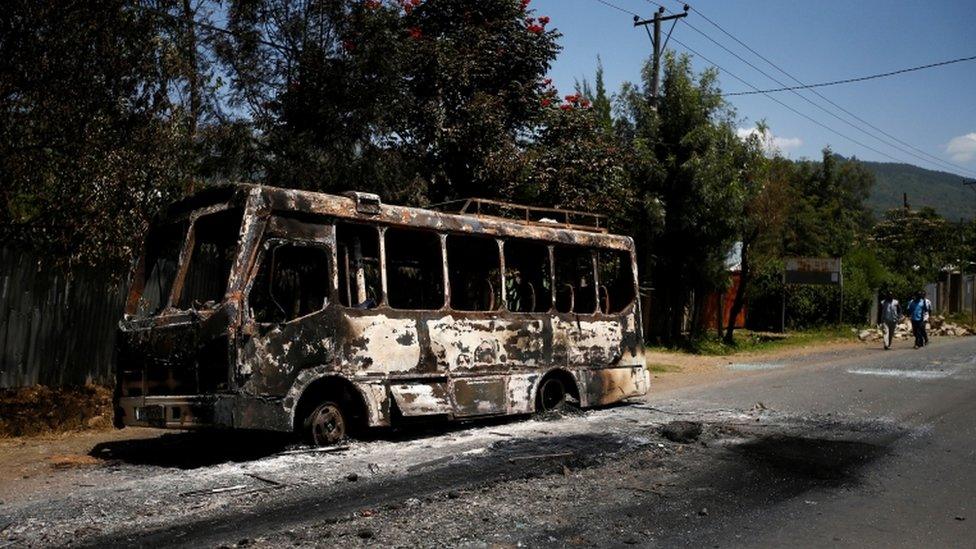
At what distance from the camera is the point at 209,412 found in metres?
7.45

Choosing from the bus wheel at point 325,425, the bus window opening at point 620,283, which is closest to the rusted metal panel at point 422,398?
→ the bus wheel at point 325,425

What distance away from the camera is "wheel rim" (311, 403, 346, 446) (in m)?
8.27

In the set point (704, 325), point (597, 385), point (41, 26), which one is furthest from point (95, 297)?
point (704, 325)

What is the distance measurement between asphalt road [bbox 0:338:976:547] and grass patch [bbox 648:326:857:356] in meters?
13.6

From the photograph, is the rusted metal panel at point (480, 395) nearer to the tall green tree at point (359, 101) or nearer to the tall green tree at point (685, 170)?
the tall green tree at point (359, 101)

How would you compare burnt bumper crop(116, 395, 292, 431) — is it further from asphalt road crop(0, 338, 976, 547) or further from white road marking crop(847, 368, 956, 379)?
white road marking crop(847, 368, 956, 379)

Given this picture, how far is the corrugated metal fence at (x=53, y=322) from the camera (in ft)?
32.6

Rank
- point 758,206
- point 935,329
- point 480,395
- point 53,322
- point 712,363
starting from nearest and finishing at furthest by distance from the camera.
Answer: point 480,395 < point 53,322 < point 712,363 < point 758,206 < point 935,329

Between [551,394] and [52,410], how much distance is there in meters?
6.28

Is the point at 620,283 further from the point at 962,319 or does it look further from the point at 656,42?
the point at 962,319

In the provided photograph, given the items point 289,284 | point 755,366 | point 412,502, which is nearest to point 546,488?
point 412,502

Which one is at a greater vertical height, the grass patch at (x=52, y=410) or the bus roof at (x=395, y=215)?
the bus roof at (x=395, y=215)

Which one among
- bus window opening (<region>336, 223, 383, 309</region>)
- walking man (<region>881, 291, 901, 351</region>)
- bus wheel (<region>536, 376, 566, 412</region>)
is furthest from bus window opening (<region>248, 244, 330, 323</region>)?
walking man (<region>881, 291, 901, 351</region>)

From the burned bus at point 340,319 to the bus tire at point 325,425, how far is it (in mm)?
14
